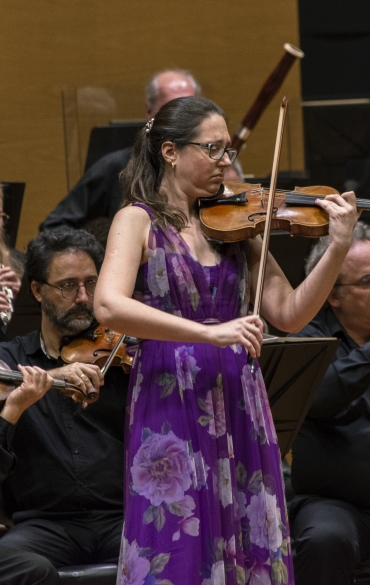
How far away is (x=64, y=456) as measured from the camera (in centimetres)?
206

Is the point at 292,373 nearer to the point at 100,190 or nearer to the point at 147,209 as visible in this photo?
the point at 147,209

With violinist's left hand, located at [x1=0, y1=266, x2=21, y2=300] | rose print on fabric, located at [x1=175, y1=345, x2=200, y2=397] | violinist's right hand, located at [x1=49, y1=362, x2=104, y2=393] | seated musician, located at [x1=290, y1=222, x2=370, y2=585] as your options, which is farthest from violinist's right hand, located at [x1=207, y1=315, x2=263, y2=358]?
violinist's left hand, located at [x1=0, y1=266, x2=21, y2=300]

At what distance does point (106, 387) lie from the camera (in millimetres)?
2113

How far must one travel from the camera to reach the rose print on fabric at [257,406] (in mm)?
1539

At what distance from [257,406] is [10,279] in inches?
46.2

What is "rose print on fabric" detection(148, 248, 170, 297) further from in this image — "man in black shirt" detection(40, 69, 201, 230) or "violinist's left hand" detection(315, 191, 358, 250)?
"man in black shirt" detection(40, 69, 201, 230)

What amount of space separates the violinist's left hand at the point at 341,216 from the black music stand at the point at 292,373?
0.35 meters

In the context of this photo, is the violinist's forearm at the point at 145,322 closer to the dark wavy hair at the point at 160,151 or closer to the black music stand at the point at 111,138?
the dark wavy hair at the point at 160,151

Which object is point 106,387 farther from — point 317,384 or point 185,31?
point 185,31

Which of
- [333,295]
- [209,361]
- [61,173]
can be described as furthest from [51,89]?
[209,361]

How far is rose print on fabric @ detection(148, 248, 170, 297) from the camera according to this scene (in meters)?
1.55

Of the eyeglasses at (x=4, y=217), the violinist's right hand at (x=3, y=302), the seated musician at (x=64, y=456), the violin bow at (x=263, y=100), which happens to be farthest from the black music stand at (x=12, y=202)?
the violin bow at (x=263, y=100)

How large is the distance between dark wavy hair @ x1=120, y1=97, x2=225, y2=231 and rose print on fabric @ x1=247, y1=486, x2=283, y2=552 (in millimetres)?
471

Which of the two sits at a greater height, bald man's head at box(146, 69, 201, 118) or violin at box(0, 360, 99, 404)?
bald man's head at box(146, 69, 201, 118)
